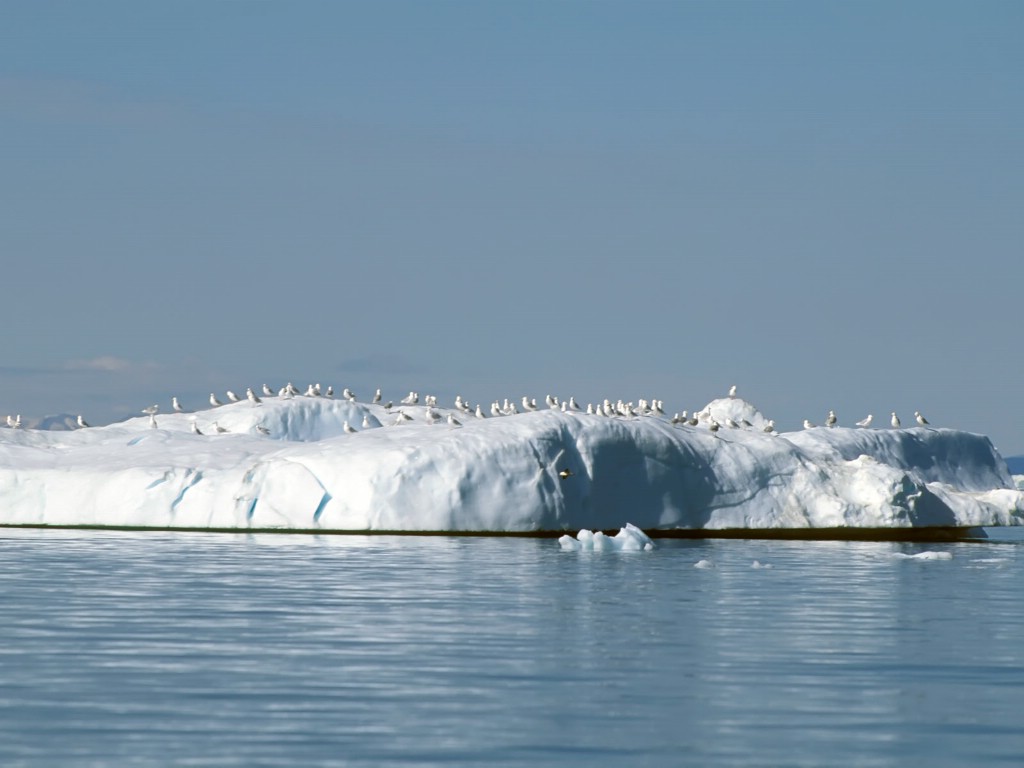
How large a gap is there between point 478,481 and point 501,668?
87.0 feet

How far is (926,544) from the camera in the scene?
48.3 meters

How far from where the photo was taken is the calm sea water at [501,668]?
11.4m

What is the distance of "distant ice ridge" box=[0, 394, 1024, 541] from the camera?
1652 inches

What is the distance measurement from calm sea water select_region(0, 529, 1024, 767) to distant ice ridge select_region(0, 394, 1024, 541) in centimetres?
1174

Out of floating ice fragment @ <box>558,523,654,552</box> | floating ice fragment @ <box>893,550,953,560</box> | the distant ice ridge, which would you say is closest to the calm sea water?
floating ice fragment @ <box>893,550,953,560</box>

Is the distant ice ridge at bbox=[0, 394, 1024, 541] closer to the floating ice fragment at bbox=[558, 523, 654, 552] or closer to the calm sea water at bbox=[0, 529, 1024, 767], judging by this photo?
the floating ice fragment at bbox=[558, 523, 654, 552]

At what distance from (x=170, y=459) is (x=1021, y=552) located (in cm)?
2407

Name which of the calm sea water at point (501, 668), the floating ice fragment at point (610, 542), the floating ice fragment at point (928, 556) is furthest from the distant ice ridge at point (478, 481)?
the calm sea water at point (501, 668)

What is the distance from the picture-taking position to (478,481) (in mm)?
41906

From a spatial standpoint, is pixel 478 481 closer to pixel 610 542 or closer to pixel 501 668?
pixel 610 542

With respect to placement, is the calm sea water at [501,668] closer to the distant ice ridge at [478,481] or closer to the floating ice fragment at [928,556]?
the floating ice fragment at [928,556]

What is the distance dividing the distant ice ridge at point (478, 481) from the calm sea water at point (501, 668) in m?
11.7

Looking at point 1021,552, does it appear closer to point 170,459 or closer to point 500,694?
point 170,459

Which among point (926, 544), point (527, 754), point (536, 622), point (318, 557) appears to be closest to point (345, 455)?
point (318, 557)
